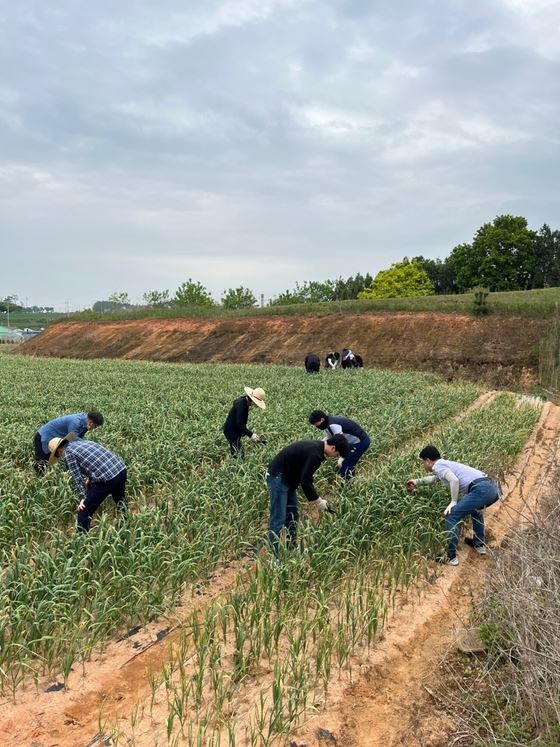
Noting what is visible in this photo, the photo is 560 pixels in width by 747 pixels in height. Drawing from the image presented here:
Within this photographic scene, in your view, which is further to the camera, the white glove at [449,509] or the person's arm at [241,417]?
the person's arm at [241,417]

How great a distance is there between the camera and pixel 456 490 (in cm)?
599

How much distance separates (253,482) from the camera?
7.17 meters

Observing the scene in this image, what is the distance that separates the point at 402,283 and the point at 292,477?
203 ft

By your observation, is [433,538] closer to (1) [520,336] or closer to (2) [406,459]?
(2) [406,459]

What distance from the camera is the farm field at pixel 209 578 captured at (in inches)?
149

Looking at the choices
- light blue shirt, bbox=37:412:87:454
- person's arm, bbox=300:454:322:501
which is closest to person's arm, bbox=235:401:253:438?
light blue shirt, bbox=37:412:87:454

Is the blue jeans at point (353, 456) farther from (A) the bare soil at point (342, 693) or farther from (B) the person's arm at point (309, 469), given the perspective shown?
(A) the bare soil at point (342, 693)

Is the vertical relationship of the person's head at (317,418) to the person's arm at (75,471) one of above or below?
Result: above

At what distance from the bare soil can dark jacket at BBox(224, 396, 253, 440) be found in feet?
Result: 11.3

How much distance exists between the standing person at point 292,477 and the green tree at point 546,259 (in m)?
65.0

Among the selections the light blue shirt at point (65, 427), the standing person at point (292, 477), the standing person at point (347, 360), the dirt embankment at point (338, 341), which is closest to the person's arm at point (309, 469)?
the standing person at point (292, 477)

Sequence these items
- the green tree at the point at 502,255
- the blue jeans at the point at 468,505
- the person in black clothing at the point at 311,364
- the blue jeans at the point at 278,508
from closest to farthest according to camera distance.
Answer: the blue jeans at the point at 278,508 → the blue jeans at the point at 468,505 → the person in black clothing at the point at 311,364 → the green tree at the point at 502,255

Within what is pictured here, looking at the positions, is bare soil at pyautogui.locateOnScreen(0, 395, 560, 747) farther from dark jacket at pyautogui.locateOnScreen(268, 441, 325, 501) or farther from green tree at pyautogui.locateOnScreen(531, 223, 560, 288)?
green tree at pyautogui.locateOnScreen(531, 223, 560, 288)

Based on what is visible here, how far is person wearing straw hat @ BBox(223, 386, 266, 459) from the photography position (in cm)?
825
